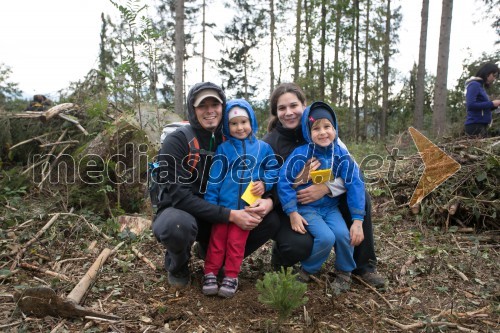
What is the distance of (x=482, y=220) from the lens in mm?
4332

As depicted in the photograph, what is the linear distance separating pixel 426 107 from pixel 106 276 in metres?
23.8

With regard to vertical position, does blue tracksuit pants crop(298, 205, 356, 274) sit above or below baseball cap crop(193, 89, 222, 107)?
below

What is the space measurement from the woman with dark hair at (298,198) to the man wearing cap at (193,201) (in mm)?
176

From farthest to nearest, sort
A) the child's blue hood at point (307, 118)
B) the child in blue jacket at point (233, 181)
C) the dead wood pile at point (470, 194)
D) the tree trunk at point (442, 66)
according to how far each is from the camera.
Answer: the tree trunk at point (442, 66) < the dead wood pile at point (470, 194) < the child's blue hood at point (307, 118) < the child in blue jacket at point (233, 181)

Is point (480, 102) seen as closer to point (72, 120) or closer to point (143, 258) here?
point (143, 258)

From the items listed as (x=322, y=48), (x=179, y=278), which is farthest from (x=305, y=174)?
(x=322, y=48)

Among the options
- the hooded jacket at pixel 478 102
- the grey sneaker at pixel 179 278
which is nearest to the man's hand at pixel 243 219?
the grey sneaker at pixel 179 278

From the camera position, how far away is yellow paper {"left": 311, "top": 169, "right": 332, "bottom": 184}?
3.06 metres

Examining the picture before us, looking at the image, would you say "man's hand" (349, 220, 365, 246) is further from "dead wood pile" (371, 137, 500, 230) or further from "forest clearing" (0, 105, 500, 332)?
"dead wood pile" (371, 137, 500, 230)

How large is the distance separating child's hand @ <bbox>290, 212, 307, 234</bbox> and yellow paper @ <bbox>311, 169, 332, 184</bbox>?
309mm

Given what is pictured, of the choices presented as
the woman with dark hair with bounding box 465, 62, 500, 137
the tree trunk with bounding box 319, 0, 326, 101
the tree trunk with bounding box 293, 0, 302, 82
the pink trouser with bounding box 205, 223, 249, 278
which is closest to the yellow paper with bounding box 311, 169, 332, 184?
the pink trouser with bounding box 205, 223, 249, 278

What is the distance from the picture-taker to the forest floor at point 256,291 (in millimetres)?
2484

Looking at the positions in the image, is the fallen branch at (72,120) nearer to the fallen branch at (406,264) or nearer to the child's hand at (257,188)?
the child's hand at (257,188)

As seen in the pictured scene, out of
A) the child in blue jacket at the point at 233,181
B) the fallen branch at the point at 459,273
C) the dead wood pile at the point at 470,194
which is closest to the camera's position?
the child in blue jacket at the point at 233,181
